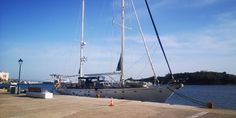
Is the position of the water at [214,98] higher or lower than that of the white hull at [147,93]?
lower

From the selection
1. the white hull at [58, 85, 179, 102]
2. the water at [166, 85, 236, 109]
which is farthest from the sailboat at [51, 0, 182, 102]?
the water at [166, 85, 236, 109]

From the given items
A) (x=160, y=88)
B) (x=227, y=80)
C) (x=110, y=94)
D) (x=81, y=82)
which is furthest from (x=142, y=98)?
(x=227, y=80)

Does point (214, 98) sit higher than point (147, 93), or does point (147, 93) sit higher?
point (147, 93)

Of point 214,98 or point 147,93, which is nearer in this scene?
point 147,93

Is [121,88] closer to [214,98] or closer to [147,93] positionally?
[147,93]

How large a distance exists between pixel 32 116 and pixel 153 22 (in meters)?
25.4

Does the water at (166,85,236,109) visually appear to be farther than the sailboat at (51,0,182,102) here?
Yes

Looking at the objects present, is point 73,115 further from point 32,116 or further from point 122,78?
point 122,78

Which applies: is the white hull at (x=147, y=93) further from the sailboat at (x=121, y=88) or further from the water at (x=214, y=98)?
the water at (x=214, y=98)

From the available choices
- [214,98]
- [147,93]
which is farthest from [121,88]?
[214,98]

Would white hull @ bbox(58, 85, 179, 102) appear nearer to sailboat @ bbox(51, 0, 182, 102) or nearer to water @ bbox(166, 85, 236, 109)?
sailboat @ bbox(51, 0, 182, 102)

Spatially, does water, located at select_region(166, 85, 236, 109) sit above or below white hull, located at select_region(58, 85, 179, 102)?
below

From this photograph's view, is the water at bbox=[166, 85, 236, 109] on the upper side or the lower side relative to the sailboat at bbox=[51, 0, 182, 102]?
lower

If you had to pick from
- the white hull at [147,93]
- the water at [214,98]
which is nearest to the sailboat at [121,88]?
the white hull at [147,93]
